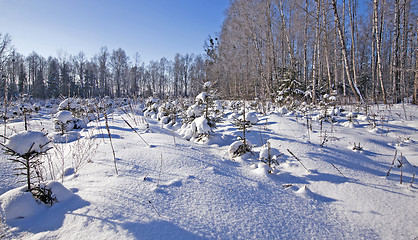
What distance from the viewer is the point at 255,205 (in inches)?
63.4

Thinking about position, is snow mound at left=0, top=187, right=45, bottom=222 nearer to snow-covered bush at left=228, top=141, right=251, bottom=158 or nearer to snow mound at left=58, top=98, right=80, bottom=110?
snow-covered bush at left=228, top=141, right=251, bottom=158

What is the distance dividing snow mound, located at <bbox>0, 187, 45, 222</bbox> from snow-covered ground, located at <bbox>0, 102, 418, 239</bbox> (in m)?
0.02

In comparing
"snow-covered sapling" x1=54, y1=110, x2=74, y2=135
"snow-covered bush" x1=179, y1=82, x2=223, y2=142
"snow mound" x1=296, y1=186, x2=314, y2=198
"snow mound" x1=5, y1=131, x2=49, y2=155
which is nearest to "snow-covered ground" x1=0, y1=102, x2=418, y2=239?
"snow mound" x1=296, y1=186, x2=314, y2=198

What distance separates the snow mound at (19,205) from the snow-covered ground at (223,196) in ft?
0.05

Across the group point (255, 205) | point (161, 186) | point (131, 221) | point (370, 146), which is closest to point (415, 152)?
point (370, 146)

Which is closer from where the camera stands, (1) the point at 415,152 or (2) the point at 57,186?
(2) the point at 57,186

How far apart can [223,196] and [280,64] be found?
15.4m

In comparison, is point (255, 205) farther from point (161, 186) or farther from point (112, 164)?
point (112, 164)

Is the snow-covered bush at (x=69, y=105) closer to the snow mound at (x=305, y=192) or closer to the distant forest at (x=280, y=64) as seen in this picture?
the distant forest at (x=280, y=64)

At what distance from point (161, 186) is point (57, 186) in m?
0.89

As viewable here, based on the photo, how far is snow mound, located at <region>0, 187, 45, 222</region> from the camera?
4.35 ft

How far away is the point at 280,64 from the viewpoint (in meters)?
14.9

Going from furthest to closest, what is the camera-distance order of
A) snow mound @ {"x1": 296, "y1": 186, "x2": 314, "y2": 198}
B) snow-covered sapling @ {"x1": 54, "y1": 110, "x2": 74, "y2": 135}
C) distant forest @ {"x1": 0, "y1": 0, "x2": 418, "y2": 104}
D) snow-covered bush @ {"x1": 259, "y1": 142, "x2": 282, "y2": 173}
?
distant forest @ {"x1": 0, "y1": 0, "x2": 418, "y2": 104} < snow-covered sapling @ {"x1": 54, "y1": 110, "x2": 74, "y2": 135} < snow-covered bush @ {"x1": 259, "y1": 142, "x2": 282, "y2": 173} < snow mound @ {"x1": 296, "y1": 186, "x2": 314, "y2": 198}

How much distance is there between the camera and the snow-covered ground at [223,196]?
1.28 m
